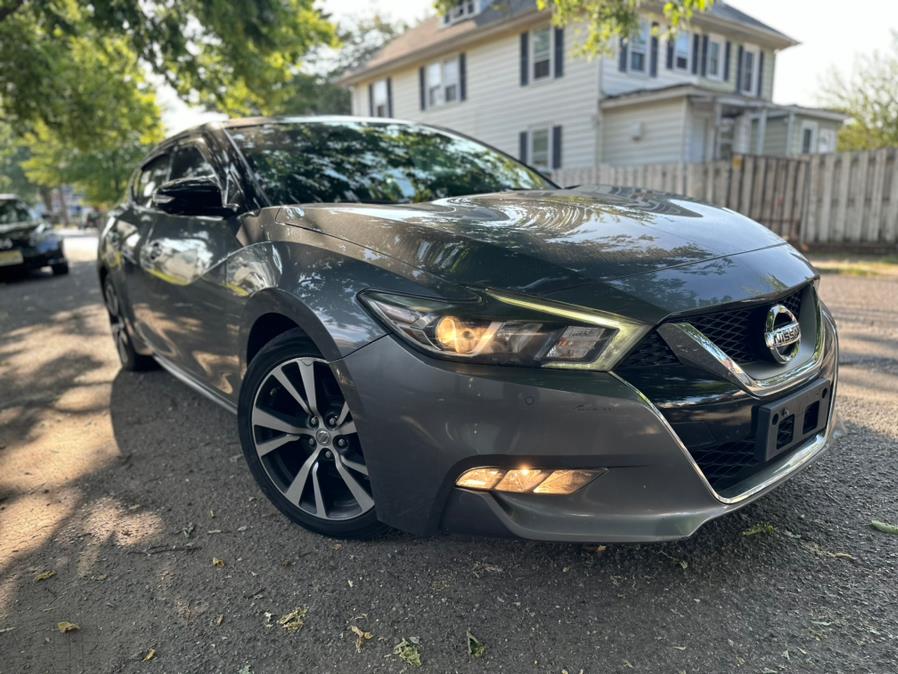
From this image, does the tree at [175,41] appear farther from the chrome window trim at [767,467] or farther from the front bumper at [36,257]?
the chrome window trim at [767,467]

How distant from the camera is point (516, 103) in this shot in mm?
19547

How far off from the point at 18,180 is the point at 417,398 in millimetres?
87680

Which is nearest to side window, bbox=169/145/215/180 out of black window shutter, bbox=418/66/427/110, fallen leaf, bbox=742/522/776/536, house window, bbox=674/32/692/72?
fallen leaf, bbox=742/522/776/536

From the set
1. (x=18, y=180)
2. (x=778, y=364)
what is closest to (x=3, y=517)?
(x=778, y=364)

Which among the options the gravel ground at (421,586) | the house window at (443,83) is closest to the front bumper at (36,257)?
the gravel ground at (421,586)

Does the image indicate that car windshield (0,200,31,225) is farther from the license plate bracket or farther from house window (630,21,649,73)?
house window (630,21,649,73)

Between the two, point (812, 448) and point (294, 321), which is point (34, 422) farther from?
point (812, 448)

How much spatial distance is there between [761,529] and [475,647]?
118cm

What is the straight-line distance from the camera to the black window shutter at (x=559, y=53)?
17859 mm

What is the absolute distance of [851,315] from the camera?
6.04m

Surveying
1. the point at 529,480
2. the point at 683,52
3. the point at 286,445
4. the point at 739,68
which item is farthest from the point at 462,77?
the point at 529,480

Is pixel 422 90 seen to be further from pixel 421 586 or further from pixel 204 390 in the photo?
pixel 421 586

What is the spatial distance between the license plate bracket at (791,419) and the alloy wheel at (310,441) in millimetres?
1238

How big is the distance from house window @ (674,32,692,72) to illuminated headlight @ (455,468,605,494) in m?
20.0
